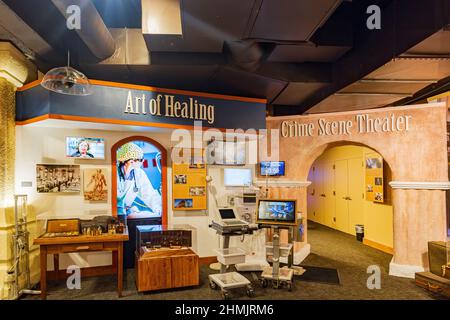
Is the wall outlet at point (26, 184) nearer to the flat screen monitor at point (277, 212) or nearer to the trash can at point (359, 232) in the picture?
the flat screen monitor at point (277, 212)

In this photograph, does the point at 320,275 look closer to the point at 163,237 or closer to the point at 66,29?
the point at 163,237

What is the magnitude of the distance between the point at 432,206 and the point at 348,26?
328cm

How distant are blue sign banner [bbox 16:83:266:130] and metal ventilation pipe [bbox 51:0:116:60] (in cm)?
50

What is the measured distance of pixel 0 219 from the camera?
13.9 ft

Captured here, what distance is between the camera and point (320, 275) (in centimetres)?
534

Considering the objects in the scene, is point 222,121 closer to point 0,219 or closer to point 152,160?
point 152,160

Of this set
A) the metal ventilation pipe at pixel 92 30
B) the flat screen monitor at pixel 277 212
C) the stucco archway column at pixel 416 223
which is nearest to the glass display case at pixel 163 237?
the flat screen monitor at pixel 277 212

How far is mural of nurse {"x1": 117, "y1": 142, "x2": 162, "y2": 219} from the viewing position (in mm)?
5512

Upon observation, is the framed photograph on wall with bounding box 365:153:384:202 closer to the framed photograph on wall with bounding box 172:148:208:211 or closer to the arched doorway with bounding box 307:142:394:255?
the arched doorway with bounding box 307:142:394:255

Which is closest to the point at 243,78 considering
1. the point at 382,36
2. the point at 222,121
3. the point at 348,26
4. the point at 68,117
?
the point at 222,121

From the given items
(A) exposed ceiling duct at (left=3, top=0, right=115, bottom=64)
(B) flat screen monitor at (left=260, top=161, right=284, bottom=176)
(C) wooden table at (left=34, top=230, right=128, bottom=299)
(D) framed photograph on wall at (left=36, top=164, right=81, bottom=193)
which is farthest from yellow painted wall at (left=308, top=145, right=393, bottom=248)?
(D) framed photograph on wall at (left=36, top=164, right=81, bottom=193)

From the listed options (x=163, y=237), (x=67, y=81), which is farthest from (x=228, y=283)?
(x=67, y=81)

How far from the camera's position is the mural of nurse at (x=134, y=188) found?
18.1ft

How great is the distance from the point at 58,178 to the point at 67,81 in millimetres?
1968
